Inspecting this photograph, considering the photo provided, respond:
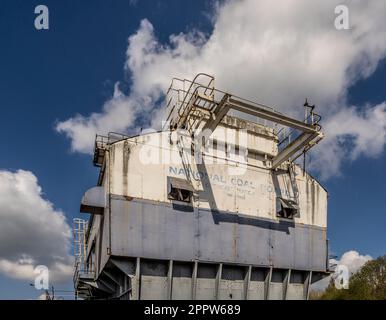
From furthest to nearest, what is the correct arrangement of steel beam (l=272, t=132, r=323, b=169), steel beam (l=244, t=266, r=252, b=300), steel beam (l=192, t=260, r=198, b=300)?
1. steel beam (l=272, t=132, r=323, b=169)
2. steel beam (l=244, t=266, r=252, b=300)
3. steel beam (l=192, t=260, r=198, b=300)

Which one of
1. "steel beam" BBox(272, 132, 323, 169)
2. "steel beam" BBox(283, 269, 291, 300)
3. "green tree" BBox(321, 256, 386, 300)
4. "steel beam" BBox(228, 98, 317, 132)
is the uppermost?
"steel beam" BBox(228, 98, 317, 132)

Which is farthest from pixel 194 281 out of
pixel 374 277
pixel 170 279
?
pixel 374 277

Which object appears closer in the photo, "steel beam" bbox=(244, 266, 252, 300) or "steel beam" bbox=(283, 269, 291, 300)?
"steel beam" bbox=(244, 266, 252, 300)

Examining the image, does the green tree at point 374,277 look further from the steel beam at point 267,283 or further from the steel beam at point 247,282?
the steel beam at point 247,282

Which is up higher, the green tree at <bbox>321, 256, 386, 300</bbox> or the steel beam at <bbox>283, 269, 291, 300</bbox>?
the steel beam at <bbox>283, 269, 291, 300</bbox>

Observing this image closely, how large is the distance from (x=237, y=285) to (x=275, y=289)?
2.62 metres

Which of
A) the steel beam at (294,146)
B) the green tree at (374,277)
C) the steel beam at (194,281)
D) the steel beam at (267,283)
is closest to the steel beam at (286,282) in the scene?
the steel beam at (267,283)

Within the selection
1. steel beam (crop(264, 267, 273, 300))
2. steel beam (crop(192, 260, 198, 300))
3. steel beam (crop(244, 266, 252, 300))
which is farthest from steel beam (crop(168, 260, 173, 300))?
steel beam (crop(264, 267, 273, 300))

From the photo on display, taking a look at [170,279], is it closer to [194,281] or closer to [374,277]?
[194,281]

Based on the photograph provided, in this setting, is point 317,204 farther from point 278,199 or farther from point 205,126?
point 205,126

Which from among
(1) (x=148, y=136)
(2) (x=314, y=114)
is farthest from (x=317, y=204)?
(1) (x=148, y=136)

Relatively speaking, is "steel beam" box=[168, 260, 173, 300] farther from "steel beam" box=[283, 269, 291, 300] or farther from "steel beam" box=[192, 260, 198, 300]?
"steel beam" box=[283, 269, 291, 300]

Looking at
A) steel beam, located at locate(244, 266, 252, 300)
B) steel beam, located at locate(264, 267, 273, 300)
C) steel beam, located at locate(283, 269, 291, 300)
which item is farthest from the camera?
steel beam, located at locate(283, 269, 291, 300)

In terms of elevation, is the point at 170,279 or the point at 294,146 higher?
the point at 294,146
